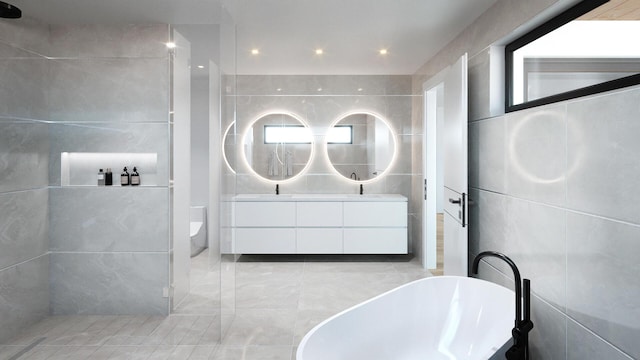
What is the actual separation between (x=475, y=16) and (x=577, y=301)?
221cm

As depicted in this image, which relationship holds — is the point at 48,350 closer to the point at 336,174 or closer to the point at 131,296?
the point at 131,296

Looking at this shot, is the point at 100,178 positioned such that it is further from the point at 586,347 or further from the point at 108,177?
the point at 586,347

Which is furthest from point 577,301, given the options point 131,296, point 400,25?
point 131,296

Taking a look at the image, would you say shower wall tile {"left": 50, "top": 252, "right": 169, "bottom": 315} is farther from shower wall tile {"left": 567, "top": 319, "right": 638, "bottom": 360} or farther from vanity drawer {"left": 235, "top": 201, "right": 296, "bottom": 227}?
shower wall tile {"left": 567, "top": 319, "right": 638, "bottom": 360}

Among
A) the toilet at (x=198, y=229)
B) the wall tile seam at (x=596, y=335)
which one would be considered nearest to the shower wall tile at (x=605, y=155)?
the wall tile seam at (x=596, y=335)

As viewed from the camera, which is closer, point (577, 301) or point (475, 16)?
point (577, 301)

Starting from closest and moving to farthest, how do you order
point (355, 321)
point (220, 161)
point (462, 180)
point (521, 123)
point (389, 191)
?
point (355, 321) < point (521, 123) < point (220, 161) < point (462, 180) < point (389, 191)

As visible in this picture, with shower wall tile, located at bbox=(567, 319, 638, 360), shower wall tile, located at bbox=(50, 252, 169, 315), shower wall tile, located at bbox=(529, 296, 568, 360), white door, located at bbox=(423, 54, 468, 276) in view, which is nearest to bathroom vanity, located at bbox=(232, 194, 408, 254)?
white door, located at bbox=(423, 54, 468, 276)

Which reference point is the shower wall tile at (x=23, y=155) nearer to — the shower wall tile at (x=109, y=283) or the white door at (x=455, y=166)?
the shower wall tile at (x=109, y=283)

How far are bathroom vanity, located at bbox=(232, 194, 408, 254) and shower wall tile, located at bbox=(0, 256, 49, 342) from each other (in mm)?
2079

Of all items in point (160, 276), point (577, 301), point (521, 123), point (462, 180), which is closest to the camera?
point (577, 301)

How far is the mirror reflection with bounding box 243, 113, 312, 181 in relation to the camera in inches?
205

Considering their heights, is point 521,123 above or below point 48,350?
above

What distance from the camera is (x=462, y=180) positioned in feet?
9.70
